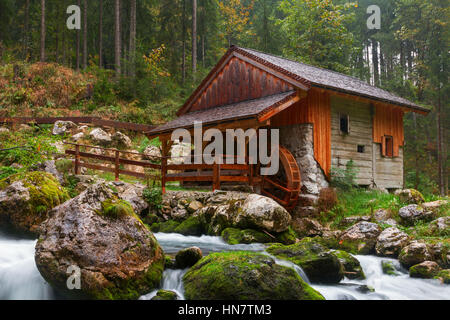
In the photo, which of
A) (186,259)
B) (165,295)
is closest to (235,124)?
(186,259)

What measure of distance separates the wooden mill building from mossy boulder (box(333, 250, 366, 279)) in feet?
15.1

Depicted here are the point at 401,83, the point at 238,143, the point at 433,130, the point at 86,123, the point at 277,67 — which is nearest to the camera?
the point at 277,67

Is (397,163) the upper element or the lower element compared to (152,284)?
upper

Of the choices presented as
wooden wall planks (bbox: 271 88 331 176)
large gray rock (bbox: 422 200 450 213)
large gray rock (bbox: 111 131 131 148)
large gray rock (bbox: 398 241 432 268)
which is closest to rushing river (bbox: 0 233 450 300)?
Result: large gray rock (bbox: 398 241 432 268)

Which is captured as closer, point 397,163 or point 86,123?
point 397,163

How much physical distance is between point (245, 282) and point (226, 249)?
3.17 m

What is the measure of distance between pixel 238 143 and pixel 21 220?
836 centimetres

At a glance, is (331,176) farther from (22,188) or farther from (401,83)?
(401,83)

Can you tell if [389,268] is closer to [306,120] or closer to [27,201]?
[306,120]

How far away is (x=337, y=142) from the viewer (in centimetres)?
1346

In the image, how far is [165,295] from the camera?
5.39 m

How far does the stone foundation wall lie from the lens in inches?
491

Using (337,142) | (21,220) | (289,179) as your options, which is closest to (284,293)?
(21,220)

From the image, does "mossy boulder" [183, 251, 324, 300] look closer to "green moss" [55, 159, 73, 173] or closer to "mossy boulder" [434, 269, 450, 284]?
"mossy boulder" [434, 269, 450, 284]
